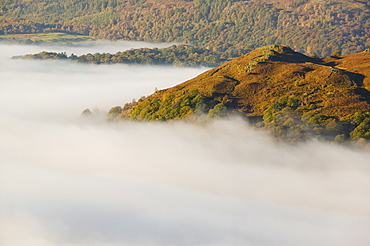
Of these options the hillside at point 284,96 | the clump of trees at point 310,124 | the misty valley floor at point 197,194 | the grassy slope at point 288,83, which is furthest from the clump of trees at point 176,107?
the clump of trees at point 310,124

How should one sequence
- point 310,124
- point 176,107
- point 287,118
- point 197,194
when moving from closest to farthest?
point 197,194
point 310,124
point 287,118
point 176,107

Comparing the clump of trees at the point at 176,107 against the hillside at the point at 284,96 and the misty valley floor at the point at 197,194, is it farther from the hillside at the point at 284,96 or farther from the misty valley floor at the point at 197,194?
the misty valley floor at the point at 197,194

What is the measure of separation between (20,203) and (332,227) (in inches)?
1838

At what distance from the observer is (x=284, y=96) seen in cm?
10875

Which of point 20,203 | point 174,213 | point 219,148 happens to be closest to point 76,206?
point 20,203

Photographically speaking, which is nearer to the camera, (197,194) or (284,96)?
(197,194)

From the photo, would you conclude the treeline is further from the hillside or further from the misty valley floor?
the misty valley floor

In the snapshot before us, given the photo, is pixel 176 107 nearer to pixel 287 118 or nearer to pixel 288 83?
pixel 288 83

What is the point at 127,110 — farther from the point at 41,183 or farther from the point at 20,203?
Answer: the point at 20,203

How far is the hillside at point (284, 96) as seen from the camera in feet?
328

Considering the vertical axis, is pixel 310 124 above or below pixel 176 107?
below

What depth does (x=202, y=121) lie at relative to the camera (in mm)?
110000

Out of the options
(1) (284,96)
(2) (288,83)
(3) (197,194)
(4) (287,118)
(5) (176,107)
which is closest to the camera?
(3) (197,194)

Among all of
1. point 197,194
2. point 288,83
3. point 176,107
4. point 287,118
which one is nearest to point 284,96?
point 288,83
